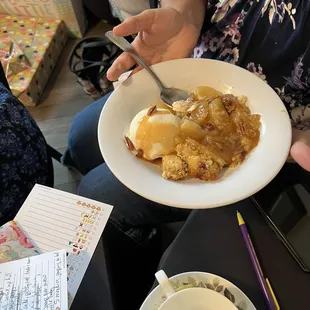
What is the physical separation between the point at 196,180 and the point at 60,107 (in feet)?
3.58

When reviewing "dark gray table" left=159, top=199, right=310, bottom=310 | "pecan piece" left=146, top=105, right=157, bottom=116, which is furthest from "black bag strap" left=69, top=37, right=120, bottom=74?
"dark gray table" left=159, top=199, right=310, bottom=310

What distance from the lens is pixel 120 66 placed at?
0.83 metres

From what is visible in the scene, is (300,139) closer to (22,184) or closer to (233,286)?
(233,286)

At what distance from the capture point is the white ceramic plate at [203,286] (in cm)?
57

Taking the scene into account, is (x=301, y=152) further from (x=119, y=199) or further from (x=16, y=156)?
(x=16, y=156)

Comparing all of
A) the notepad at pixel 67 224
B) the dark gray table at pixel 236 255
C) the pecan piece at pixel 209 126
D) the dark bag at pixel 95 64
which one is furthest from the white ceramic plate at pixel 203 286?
the dark bag at pixel 95 64

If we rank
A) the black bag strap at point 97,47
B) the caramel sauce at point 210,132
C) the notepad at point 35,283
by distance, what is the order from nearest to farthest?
the notepad at point 35,283 → the caramel sauce at point 210,132 → the black bag strap at point 97,47

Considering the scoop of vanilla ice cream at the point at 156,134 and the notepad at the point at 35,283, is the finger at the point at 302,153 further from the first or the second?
the notepad at the point at 35,283

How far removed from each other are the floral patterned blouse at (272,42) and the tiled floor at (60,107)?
819 mm

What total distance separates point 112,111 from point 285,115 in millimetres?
313

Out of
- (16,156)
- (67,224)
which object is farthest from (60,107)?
(67,224)

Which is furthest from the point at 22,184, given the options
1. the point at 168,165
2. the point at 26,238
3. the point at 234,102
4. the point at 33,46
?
the point at 33,46

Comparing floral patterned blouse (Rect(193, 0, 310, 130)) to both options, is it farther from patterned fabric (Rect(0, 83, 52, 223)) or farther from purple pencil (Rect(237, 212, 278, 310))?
patterned fabric (Rect(0, 83, 52, 223))

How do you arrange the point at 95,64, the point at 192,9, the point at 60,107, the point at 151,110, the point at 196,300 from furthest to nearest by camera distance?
the point at 60,107 → the point at 95,64 → the point at 192,9 → the point at 151,110 → the point at 196,300
